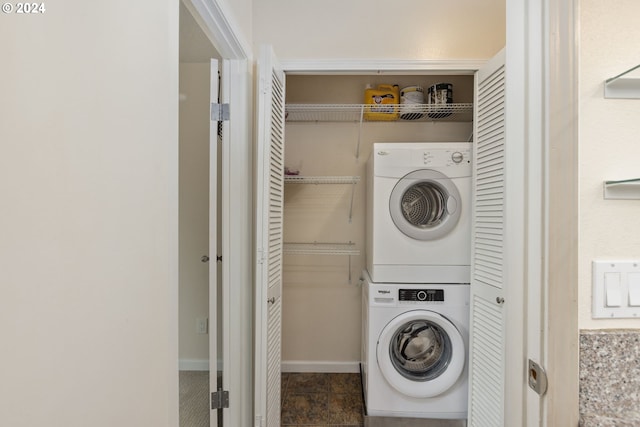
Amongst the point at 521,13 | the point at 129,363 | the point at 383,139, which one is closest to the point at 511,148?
the point at 521,13

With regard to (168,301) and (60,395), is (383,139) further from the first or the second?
(60,395)

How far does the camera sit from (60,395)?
23.6 inches

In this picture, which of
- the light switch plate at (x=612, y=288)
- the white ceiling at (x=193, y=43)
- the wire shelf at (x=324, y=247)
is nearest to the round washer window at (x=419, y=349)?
the wire shelf at (x=324, y=247)

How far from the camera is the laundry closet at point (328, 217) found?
Answer: 2809mm

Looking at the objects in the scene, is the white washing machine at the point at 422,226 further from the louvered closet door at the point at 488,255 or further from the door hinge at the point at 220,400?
the door hinge at the point at 220,400

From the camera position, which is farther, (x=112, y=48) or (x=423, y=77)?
(x=423, y=77)

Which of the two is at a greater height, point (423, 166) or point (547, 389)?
point (423, 166)

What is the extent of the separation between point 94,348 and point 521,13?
3.69 feet

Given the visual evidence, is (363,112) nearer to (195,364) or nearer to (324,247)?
(324,247)

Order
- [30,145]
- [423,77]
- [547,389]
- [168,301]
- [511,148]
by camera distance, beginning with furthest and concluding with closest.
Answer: [423,77] → [168,301] → [511,148] → [547,389] → [30,145]

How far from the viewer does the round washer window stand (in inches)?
84.2

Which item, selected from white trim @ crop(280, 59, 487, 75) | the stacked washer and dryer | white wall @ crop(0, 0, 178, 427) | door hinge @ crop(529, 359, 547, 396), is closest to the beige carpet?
the stacked washer and dryer

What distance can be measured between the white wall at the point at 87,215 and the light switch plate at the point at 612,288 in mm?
1001

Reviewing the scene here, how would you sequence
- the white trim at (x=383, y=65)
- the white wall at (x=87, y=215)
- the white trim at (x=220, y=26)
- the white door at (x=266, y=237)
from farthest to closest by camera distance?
the white trim at (x=383, y=65) < the white door at (x=266, y=237) < the white trim at (x=220, y=26) < the white wall at (x=87, y=215)
